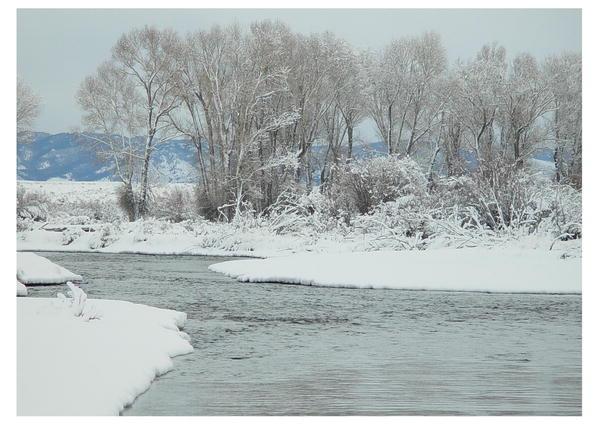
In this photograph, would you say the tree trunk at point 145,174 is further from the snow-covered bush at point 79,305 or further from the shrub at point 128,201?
the snow-covered bush at point 79,305

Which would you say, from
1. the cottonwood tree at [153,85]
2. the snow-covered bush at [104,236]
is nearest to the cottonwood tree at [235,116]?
the cottonwood tree at [153,85]

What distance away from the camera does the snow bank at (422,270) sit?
8438 mm

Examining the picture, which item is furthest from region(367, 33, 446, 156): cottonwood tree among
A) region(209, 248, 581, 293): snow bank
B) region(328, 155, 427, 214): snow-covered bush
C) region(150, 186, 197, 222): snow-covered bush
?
region(150, 186, 197, 222): snow-covered bush

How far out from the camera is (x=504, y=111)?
8.12 m

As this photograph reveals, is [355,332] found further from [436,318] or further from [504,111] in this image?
[504,111]

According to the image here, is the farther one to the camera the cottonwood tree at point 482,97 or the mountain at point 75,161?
the cottonwood tree at point 482,97

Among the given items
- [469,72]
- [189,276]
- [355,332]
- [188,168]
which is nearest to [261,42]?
[188,168]

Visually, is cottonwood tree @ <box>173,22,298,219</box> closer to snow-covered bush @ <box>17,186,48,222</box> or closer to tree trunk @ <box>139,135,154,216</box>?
tree trunk @ <box>139,135,154,216</box>

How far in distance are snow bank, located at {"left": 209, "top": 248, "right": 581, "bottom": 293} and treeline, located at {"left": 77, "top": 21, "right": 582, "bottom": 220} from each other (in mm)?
926

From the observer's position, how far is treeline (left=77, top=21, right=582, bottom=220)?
7.70m

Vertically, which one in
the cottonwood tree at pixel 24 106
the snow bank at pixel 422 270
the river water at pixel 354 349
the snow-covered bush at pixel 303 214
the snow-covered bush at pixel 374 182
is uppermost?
the cottonwood tree at pixel 24 106

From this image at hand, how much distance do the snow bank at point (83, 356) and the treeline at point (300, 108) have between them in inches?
90.3

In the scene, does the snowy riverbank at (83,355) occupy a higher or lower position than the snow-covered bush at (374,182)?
lower
